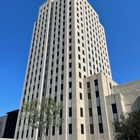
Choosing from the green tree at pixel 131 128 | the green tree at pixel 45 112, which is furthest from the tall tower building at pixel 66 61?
the green tree at pixel 131 128

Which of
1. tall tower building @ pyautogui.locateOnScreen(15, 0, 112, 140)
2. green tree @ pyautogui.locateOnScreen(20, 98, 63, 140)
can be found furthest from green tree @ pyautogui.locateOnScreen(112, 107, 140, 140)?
green tree @ pyautogui.locateOnScreen(20, 98, 63, 140)

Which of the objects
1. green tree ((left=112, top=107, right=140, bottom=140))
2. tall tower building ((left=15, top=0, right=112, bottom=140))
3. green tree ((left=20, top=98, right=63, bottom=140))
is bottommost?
green tree ((left=112, top=107, right=140, bottom=140))

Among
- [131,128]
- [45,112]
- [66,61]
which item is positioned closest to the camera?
[131,128]

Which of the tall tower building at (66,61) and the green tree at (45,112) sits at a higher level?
the tall tower building at (66,61)

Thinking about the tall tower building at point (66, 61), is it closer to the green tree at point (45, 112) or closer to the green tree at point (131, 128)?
the green tree at point (45, 112)

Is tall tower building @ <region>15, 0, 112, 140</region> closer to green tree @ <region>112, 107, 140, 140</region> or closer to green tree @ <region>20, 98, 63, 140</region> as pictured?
green tree @ <region>20, 98, 63, 140</region>

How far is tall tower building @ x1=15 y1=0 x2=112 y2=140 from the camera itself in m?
38.1

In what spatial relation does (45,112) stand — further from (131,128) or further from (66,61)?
(66,61)

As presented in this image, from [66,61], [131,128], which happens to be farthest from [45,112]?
[66,61]

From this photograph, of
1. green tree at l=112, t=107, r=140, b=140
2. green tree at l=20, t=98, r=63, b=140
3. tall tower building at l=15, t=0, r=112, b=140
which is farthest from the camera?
tall tower building at l=15, t=0, r=112, b=140

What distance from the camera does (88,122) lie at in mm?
37062

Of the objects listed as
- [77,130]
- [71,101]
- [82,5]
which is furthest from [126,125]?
[82,5]

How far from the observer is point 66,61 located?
46562 millimetres

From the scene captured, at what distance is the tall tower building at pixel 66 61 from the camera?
38094 mm
